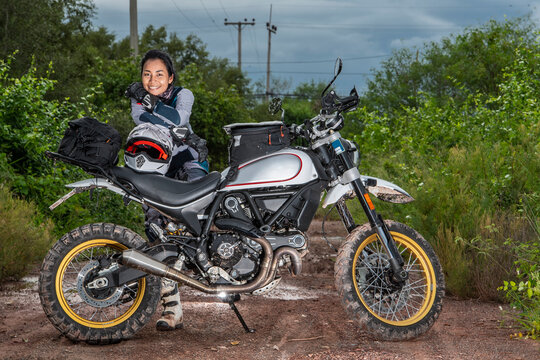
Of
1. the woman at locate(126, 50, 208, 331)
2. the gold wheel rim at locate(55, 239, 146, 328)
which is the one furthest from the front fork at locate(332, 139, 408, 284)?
the gold wheel rim at locate(55, 239, 146, 328)

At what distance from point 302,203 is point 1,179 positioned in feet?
18.8

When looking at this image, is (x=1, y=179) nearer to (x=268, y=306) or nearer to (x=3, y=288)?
(x=3, y=288)

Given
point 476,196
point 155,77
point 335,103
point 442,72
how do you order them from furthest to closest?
point 442,72 → point 476,196 → point 155,77 → point 335,103

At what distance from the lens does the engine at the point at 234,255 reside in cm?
477

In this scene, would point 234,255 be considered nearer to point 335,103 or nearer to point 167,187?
point 167,187

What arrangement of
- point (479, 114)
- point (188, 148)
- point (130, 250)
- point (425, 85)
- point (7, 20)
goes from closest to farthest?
point (130, 250) < point (188, 148) < point (479, 114) < point (7, 20) < point (425, 85)

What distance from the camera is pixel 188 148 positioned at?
5371mm

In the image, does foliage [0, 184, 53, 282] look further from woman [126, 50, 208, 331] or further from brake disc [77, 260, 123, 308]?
brake disc [77, 260, 123, 308]

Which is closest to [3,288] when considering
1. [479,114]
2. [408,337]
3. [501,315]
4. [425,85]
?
[408,337]

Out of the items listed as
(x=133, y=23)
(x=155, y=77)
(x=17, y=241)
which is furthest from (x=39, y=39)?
(x=155, y=77)

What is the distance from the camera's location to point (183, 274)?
15.4ft

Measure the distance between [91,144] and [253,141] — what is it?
1154mm

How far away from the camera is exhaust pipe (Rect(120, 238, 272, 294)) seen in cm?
Answer: 465

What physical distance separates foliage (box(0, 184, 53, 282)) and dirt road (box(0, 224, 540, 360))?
0.74 metres
